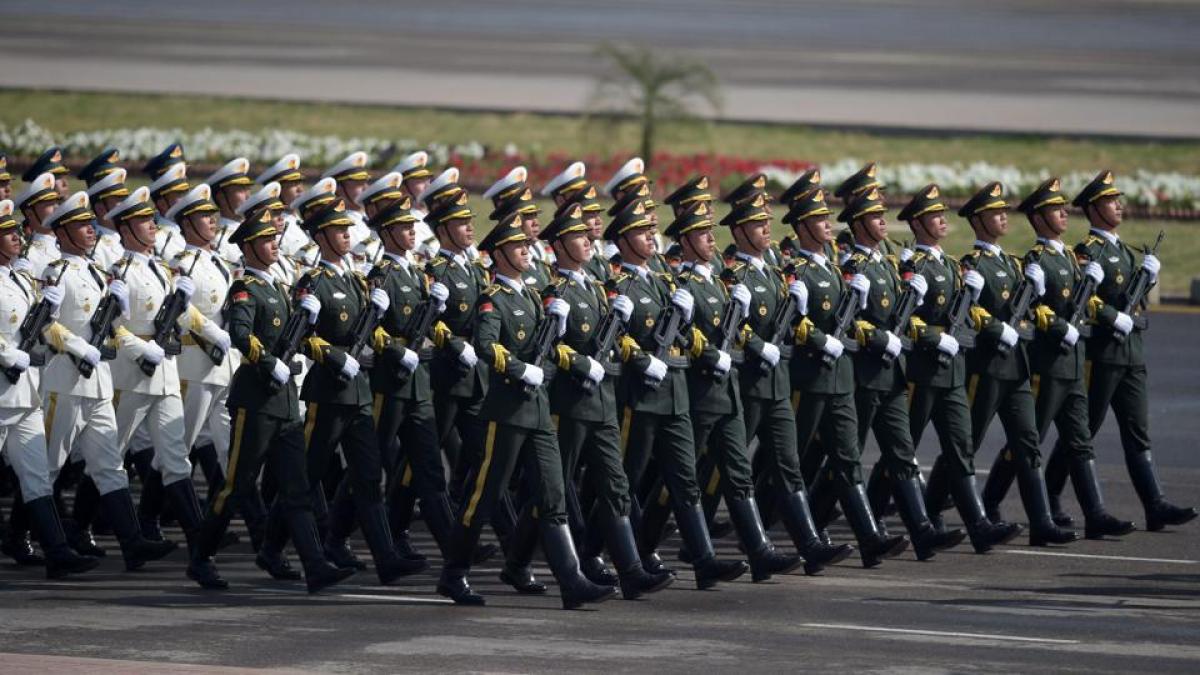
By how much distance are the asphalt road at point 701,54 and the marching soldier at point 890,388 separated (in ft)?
66.5

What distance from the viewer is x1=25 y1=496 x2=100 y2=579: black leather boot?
42.2ft

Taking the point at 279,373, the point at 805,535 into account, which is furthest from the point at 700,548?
the point at 279,373

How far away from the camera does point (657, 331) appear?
42.0 ft

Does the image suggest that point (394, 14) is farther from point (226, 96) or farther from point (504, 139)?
point (504, 139)

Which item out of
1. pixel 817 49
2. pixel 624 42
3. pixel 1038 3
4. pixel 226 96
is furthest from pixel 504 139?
pixel 1038 3

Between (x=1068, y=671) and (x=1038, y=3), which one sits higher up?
(x=1038, y=3)

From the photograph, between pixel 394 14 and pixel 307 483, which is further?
pixel 394 14

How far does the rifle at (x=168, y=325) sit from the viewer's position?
13203 millimetres

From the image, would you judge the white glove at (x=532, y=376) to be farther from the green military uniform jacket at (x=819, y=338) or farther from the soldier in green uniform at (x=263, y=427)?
the green military uniform jacket at (x=819, y=338)

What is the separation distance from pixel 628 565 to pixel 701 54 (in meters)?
28.7

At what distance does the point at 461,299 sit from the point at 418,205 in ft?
8.46

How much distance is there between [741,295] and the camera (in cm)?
1305

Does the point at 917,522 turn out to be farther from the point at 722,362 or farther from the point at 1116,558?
the point at 722,362

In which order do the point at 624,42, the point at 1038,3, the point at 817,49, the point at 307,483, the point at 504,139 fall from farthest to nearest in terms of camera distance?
the point at 1038,3
the point at 817,49
the point at 624,42
the point at 504,139
the point at 307,483
